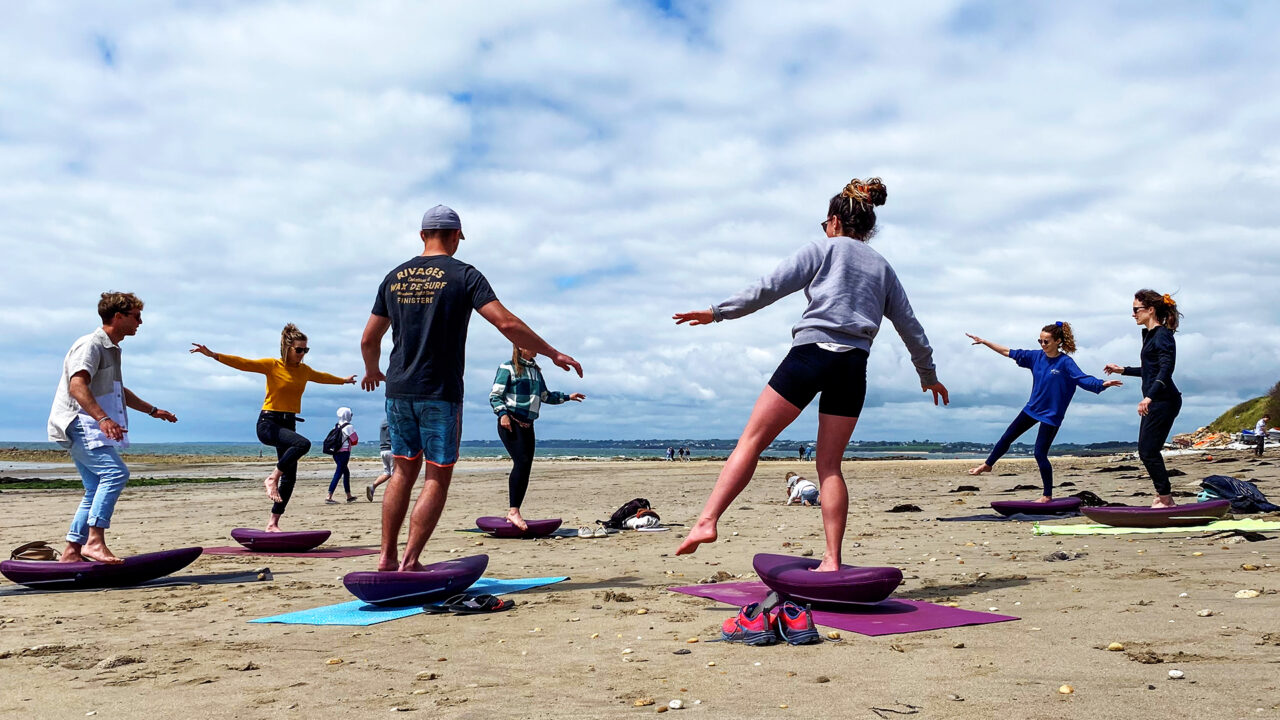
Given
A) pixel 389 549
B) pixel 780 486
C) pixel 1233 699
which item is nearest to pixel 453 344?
pixel 389 549

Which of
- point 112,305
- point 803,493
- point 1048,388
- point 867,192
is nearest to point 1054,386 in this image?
point 1048,388

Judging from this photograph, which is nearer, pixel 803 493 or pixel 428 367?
pixel 428 367

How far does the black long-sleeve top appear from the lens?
29.2 feet

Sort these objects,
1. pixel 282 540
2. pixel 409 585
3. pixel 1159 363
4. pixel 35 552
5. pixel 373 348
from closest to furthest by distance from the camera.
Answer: pixel 409 585, pixel 373 348, pixel 35 552, pixel 282 540, pixel 1159 363

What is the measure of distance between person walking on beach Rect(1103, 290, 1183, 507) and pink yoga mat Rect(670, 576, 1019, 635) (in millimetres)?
5337

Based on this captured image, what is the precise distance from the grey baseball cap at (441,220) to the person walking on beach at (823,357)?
1.72 metres

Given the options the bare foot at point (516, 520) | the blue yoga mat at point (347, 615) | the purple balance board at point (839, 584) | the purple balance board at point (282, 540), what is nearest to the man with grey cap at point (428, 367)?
the blue yoga mat at point (347, 615)

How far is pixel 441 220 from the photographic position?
5.70 meters

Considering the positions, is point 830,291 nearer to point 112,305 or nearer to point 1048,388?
point 112,305

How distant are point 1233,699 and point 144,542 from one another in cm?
999

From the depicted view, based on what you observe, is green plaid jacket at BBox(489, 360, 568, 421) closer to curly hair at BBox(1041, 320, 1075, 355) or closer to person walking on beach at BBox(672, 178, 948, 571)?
person walking on beach at BBox(672, 178, 948, 571)

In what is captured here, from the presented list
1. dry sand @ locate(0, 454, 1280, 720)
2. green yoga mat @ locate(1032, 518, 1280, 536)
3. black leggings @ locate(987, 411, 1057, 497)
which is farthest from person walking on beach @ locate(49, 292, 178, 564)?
black leggings @ locate(987, 411, 1057, 497)

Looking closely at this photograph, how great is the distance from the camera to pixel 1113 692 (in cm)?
313

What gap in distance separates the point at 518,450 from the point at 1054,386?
21.0 feet
